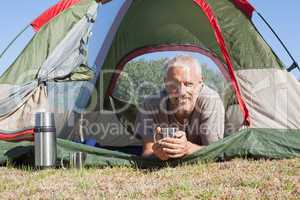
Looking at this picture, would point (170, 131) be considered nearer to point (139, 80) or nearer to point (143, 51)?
point (139, 80)

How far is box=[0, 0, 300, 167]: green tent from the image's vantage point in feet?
10.3

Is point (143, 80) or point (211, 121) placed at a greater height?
point (143, 80)

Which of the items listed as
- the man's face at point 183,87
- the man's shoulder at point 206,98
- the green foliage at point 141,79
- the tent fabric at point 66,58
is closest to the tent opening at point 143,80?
the green foliage at point 141,79

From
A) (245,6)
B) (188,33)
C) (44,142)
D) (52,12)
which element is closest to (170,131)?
(44,142)

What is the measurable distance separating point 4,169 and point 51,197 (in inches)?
39.5

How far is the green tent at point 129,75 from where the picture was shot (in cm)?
313

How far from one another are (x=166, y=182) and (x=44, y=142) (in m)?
0.94

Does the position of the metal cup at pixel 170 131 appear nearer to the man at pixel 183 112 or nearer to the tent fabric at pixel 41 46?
the man at pixel 183 112

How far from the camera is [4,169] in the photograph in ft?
10.1

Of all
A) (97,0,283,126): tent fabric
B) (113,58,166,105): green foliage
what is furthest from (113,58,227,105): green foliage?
(97,0,283,126): tent fabric

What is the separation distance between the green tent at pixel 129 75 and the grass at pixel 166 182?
190mm

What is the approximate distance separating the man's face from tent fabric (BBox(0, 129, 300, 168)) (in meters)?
0.30

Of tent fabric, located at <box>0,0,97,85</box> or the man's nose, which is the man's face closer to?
the man's nose

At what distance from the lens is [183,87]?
288cm
